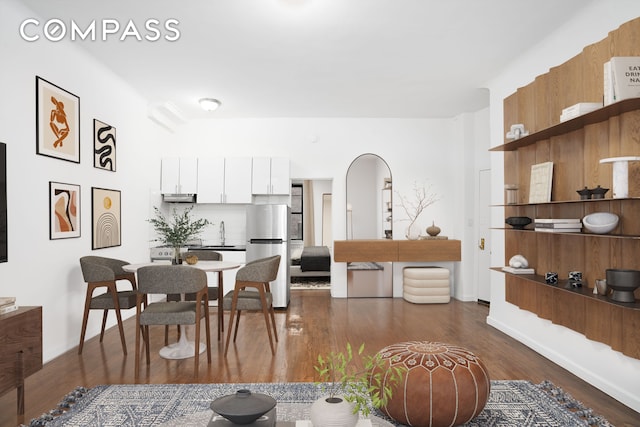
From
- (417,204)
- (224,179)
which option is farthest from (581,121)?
(224,179)

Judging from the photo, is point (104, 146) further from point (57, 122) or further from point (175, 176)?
point (175, 176)

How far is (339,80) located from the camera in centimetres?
528

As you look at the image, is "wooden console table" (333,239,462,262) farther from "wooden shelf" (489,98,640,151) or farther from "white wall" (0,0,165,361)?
"white wall" (0,0,165,361)

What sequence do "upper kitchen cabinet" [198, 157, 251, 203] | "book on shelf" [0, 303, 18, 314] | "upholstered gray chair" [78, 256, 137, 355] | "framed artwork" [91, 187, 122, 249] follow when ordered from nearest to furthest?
"book on shelf" [0, 303, 18, 314] < "upholstered gray chair" [78, 256, 137, 355] < "framed artwork" [91, 187, 122, 249] < "upper kitchen cabinet" [198, 157, 251, 203]

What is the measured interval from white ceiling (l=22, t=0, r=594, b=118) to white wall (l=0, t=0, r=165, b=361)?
275mm

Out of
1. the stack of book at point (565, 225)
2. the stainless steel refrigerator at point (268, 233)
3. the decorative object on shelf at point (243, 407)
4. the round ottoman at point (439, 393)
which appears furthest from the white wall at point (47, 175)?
the stack of book at point (565, 225)

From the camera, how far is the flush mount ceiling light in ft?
19.5

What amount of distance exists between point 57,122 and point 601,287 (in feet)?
15.4

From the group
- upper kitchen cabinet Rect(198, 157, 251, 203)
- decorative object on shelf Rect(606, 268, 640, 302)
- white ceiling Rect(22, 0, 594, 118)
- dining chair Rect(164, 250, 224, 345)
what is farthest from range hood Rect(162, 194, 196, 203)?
decorative object on shelf Rect(606, 268, 640, 302)

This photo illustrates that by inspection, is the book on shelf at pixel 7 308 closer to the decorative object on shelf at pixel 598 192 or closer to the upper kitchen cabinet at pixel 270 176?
the decorative object on shelf at pixel 598 192

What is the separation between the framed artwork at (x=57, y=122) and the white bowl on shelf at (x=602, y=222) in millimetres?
4409

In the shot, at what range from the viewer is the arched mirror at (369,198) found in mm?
7168

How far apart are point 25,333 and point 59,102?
225 centimetres

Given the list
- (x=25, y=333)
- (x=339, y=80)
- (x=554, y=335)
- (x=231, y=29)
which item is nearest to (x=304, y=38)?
(x=231, y=29)
